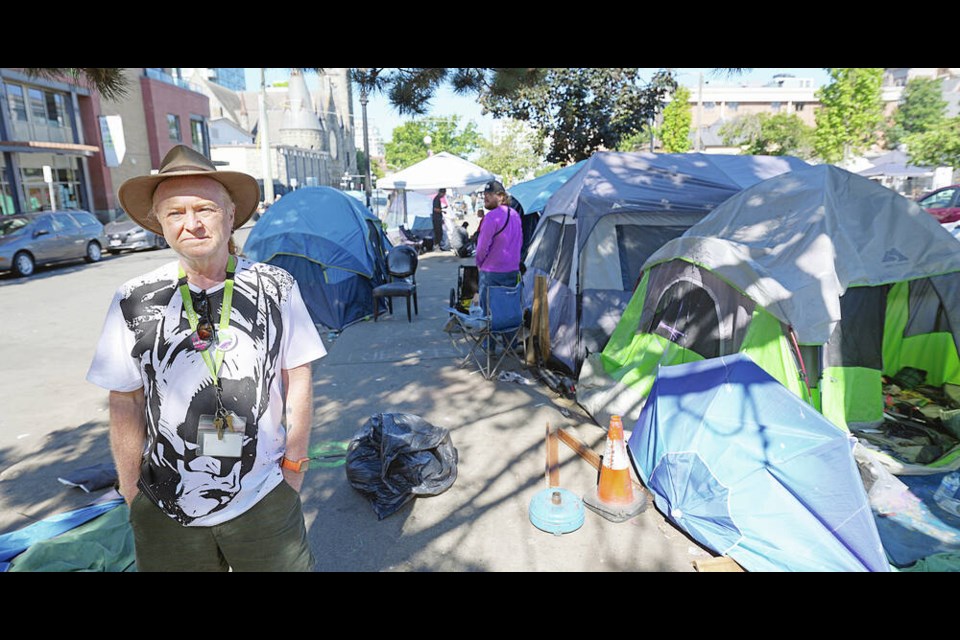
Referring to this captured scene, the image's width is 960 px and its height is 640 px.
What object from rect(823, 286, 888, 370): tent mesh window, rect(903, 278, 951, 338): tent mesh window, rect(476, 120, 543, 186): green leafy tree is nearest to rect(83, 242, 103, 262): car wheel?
rect(823, 286, 888, 370): tent mesh window

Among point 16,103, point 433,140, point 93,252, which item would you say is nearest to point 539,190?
point 93,252

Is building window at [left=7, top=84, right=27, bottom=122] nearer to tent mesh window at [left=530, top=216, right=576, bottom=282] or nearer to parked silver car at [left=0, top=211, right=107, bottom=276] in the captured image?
parked silver car at [left=0, top=211, right=107, bottom=276]

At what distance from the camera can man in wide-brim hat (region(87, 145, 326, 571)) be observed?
1.78m

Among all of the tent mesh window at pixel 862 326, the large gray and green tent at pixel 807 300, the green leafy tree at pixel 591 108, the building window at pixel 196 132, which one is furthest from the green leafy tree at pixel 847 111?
the building window at pixel 196 132

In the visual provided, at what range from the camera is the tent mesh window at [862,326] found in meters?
4.77

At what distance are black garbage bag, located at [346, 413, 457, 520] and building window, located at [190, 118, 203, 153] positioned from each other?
37.7 meters

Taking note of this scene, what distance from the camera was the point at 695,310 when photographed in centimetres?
465

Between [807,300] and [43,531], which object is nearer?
[43,531]

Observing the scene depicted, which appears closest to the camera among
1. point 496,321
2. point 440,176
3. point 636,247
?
point 636,247

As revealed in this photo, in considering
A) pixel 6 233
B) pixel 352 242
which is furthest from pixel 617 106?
pixel 6 233

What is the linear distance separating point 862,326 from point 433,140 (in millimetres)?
56021

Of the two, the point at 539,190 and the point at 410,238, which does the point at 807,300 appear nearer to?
the point at 539,190

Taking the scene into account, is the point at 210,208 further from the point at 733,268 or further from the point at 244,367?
the point at 733,268
